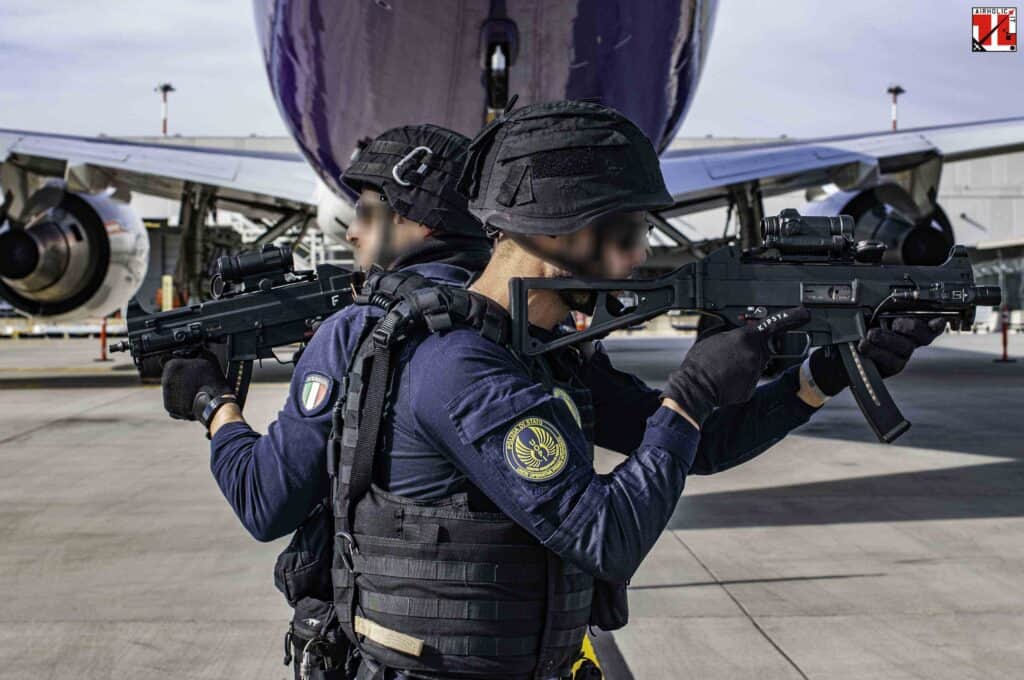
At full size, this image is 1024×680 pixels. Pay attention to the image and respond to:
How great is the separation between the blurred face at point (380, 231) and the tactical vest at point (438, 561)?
600mm

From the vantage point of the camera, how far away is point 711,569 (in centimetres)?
527

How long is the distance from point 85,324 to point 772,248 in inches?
1462

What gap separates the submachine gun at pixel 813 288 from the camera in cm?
235

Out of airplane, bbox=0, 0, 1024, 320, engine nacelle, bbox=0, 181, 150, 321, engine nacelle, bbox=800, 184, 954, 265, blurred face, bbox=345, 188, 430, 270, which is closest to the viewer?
blurred face, bbox=345, 188, 430, 270

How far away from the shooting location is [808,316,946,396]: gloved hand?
2.45 metres

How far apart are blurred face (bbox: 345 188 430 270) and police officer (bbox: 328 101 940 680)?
50cm

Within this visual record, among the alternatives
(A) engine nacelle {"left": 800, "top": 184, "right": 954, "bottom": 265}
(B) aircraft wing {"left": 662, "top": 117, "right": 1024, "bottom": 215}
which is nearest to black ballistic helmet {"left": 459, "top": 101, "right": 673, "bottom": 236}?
(A) engine nacelle {"left": 800, "top": 184, "right": 954, "bottom": 265}

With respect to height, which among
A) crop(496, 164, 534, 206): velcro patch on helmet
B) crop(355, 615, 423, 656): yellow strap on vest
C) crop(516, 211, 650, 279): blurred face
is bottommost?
crop(355, 615, 423, 656): yellow strap on vest

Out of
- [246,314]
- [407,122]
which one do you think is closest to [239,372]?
[246,314]

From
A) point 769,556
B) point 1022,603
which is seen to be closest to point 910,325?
point 1022,603

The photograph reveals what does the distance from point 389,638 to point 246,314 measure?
1.53 metres

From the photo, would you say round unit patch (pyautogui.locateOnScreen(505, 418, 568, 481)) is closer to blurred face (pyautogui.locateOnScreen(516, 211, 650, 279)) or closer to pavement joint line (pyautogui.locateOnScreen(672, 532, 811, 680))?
blurred face (pyautogui.locateOnScreen(516, 211, 650, 279))

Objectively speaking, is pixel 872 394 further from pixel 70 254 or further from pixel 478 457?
pixel 70 254

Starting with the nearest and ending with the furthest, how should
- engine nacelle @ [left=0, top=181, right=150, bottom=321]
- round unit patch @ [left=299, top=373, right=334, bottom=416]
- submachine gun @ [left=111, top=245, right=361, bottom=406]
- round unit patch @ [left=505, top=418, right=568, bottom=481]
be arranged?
round unit patch @ [left=505, top=418, right=568, bottom=481], round unit patch @ [left=299, top=373, right=334, bottom=416], submachine gun @ [left=111, top=245, right=361, bottom=406], engine nacelle @ [left=0, top=181, right=150, bottom=321]
